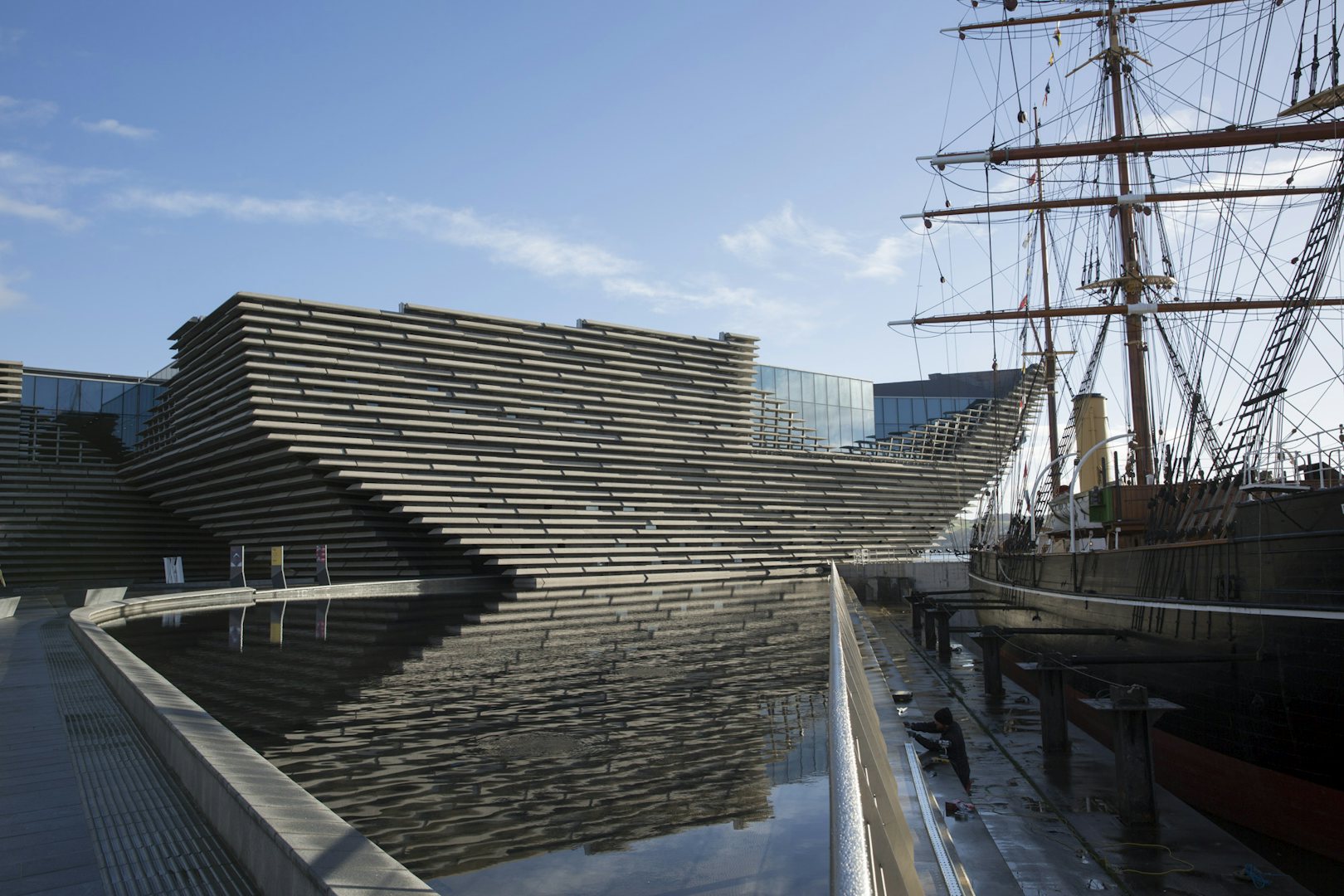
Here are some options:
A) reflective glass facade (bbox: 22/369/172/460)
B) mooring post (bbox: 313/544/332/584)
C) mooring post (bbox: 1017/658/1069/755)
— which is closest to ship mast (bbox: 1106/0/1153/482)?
mooring post (bbox: 1017/658/1069/755)

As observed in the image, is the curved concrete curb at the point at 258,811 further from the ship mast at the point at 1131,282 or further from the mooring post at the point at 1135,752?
the ship mast at the point at 1131,282

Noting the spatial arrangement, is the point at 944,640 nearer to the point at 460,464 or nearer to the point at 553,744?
the point at 553,744

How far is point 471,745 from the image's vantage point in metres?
9.21

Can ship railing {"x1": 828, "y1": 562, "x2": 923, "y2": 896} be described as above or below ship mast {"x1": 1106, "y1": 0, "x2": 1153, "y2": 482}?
below

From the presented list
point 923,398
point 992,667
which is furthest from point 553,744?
point 923,398

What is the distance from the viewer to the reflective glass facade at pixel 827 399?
52250mm

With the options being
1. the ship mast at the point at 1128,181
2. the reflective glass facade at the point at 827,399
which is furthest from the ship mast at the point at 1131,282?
the reflective glass facade at the point at 827,399

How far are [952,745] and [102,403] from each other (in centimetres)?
4462

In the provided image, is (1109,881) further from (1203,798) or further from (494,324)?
(494,324)

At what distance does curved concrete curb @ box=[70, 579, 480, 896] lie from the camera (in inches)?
135

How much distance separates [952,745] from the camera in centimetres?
871

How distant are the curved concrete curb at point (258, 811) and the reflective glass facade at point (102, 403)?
38.4 meters

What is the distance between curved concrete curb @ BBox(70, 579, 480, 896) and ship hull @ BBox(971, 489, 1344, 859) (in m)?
7.04

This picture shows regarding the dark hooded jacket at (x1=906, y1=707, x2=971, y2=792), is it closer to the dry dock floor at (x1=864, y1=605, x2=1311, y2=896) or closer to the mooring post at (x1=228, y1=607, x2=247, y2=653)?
the dry dock floor at (x1=864, y1=605, x2=1311, y2=896)
